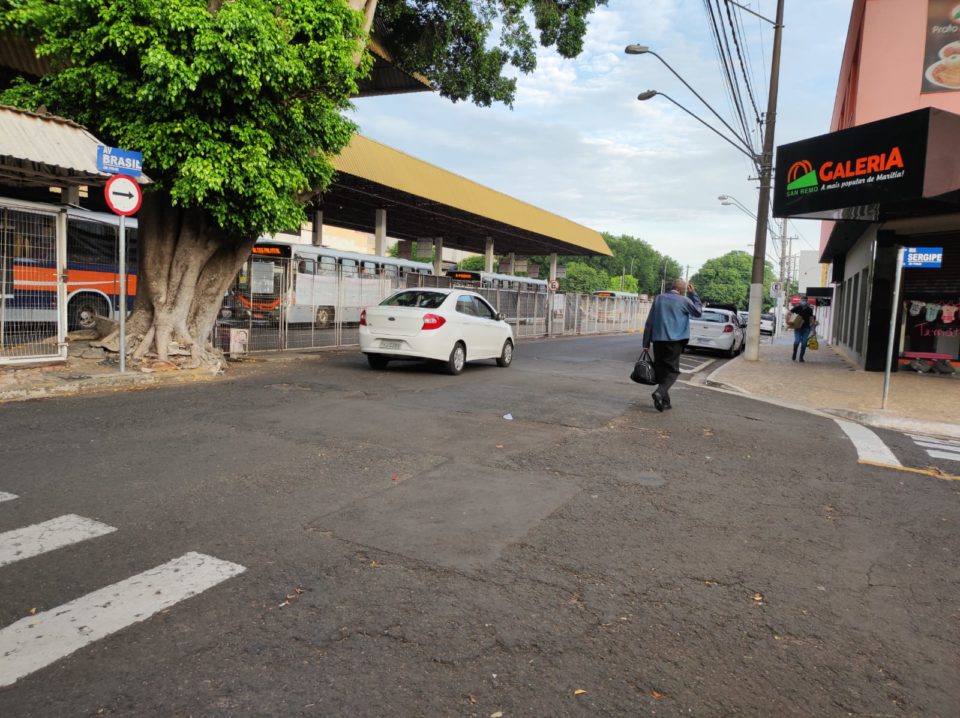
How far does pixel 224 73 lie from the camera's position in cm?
906

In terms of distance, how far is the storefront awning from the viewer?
11156mm

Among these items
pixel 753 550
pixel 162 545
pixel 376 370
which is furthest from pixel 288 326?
pixel 753 550

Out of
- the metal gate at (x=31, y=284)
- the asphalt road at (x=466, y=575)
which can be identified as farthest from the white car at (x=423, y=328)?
the metal gate at (x=31, y=284)

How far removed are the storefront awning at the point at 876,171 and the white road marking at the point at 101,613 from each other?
41.5ft

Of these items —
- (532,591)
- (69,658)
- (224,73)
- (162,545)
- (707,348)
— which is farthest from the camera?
(707,348)

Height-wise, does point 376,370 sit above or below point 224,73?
below

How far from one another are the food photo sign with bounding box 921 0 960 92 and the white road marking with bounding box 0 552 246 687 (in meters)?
21.9

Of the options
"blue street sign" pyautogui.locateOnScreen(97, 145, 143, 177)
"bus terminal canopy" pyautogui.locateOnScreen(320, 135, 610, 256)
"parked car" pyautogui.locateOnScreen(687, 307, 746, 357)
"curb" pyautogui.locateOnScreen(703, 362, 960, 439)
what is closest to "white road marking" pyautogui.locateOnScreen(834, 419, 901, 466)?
"curb" pyautogui.locateOnScreen(703, 362, 960, 439)

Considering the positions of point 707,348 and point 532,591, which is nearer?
point 532,591

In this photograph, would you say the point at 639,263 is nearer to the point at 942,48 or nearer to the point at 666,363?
the point at 942,48

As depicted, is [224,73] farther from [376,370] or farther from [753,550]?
[753,550]

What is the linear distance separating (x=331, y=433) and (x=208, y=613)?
12.4 feet

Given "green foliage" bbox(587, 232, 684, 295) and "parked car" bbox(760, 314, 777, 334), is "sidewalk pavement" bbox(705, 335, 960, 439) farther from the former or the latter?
"green foliage" bbox(587, 232, 684, 295)

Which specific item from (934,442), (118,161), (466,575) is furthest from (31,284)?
(934,442)
